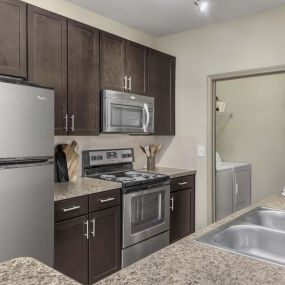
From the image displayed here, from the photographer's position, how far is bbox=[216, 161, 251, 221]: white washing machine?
3775mm

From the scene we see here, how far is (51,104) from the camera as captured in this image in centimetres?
184

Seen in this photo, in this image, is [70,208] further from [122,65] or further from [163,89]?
[163,89]

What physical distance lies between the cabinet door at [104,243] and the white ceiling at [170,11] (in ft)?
6.41

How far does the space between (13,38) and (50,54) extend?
32cm

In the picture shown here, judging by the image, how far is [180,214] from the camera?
335 cm

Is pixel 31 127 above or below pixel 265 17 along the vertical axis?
below

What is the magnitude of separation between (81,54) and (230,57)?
1667mm

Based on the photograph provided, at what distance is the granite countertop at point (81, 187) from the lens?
2179 millimetres

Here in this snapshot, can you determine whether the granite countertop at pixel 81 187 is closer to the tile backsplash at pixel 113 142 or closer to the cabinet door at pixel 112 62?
the tile backsplash at pixel 113 142

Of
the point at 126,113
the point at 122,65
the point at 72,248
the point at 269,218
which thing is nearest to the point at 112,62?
the point at 122,65

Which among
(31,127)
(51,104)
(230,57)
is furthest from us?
(230,57)

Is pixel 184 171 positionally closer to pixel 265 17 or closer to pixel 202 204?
pixel 202 204

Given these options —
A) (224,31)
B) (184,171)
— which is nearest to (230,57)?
(224,31)

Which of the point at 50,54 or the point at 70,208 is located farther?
the point at 50,54
